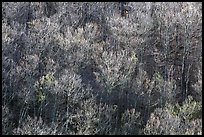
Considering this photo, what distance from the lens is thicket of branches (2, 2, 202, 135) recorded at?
1922 inches

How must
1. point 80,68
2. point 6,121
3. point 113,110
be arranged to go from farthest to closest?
point 80,68 < point 113,110 < point 6,121

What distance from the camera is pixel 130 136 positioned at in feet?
157

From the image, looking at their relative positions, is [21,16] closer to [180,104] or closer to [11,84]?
[11,84]

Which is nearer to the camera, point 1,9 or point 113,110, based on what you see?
point 113,110

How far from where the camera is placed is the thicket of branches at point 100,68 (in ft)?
160

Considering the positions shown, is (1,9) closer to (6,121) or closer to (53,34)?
(53,34)

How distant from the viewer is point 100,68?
58.1 meters

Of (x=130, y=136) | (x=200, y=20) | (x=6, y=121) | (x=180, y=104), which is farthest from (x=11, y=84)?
(x=200, y=20)

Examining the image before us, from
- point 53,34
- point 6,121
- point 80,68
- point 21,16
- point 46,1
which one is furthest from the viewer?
point 46,1

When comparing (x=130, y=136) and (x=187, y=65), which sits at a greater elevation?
(x=187, y=65)

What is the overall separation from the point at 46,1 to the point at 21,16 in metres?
8.74

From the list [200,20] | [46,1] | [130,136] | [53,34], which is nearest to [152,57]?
[200,20]

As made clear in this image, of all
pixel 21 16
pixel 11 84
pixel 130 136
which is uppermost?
pixel 21 16

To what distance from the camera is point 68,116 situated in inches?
1957
